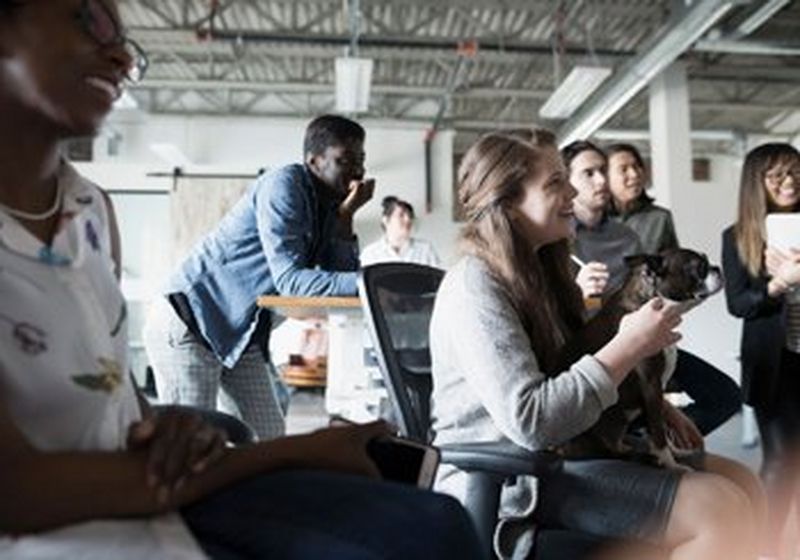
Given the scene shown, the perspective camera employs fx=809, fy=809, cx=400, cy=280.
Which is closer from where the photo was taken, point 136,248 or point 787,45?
point 787,45

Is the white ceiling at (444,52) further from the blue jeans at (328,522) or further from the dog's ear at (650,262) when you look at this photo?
the blue jeans at (328,522)

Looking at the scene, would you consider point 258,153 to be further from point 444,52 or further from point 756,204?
point 756,204

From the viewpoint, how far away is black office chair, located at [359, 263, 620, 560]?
1217 mm

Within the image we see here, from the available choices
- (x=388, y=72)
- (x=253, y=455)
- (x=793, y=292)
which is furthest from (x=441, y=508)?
(x=388, y=72)

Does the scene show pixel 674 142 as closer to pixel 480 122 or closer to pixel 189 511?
pixel 480 122

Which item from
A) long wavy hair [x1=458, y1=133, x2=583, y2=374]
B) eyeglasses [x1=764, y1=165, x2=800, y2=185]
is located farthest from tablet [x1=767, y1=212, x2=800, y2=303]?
long wavy hair [x1=458, y1=133, x2=583, y2=374]

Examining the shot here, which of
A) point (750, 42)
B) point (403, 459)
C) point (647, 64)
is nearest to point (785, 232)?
point (403, 459)

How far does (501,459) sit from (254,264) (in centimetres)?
138

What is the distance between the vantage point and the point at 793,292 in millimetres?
2551

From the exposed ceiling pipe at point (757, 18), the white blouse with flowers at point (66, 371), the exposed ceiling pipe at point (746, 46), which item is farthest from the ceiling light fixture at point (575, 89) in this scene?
the white blouse with flowers at point (66, 371)

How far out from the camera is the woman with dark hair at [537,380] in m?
1.28

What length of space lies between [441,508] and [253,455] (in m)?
0.20

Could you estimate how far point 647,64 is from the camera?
6.27 metres

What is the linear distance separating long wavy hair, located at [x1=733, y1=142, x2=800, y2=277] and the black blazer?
0.04 meters
